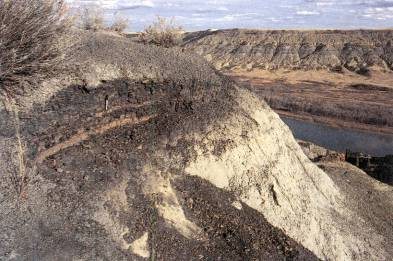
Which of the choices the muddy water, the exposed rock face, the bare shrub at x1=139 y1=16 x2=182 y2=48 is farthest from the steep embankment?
the bare shrub at x1=139 y1=16 x2=182 y2=48

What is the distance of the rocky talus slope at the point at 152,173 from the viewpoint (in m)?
9.65

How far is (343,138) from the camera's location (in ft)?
142

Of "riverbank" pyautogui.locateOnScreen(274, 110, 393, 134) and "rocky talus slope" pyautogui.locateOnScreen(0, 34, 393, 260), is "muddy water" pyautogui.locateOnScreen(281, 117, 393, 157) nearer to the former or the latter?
"riverbank" pyautogui.locateOnScreen(274, 110, 393, 134)

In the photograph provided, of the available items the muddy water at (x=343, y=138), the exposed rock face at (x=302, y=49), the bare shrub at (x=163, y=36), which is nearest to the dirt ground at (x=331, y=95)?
the muddy water at (x=343, y=138)

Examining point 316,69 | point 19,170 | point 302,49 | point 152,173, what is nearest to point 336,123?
point 316,69

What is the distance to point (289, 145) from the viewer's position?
645 inches

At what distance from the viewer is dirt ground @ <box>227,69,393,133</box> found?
4869 centimetres

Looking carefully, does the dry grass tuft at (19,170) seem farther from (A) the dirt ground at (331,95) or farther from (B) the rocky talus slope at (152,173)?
(A) the dirt ground at (331,95)

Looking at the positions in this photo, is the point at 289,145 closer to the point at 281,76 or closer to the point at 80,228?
the point at 80,228

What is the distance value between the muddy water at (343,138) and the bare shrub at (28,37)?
31.3m

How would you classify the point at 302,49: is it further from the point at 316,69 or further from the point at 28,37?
the point at 28,37

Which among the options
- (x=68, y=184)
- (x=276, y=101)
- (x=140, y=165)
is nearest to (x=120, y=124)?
(x=140, y=165)

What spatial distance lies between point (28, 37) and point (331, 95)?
51.7m

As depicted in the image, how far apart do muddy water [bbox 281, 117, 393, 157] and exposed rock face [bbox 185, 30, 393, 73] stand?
30.3 meters
